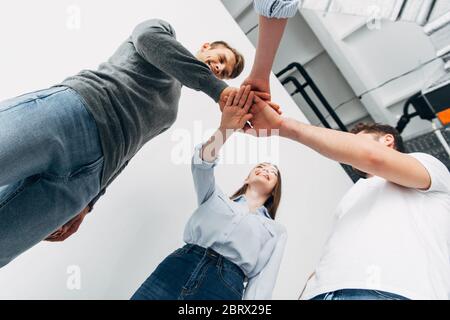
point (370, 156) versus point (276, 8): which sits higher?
point (276, 8)

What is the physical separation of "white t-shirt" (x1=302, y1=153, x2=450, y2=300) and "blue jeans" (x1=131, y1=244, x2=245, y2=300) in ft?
1.24

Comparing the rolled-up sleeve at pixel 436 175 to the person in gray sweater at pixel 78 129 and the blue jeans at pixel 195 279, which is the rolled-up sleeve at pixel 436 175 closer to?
the person in gray sweater at pixel 78 129

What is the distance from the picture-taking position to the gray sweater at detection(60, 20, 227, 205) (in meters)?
0.89

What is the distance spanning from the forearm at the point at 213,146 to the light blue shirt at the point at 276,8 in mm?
503

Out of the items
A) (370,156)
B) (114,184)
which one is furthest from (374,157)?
(114,184)

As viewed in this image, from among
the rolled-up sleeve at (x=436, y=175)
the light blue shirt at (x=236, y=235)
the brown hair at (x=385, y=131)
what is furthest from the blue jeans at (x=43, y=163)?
the brown hair at (x=385, y=131)

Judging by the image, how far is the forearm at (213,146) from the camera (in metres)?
1.34

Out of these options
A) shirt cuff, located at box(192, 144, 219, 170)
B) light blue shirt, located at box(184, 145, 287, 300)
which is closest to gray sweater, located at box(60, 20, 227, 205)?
shirt cuff, located at box(192, 144, 219, 170)

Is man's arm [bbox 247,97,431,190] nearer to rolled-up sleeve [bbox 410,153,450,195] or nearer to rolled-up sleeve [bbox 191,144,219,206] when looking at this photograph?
rolled-up sleeve [bbox 410,153,450,195]

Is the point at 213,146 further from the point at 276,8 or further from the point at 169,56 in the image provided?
the point at 276,8

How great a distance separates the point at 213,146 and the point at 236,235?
1.28ft

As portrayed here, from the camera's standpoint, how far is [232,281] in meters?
1.29

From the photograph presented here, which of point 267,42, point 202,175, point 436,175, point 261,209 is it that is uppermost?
point 267,42

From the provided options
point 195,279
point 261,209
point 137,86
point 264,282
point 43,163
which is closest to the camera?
point 43,163
